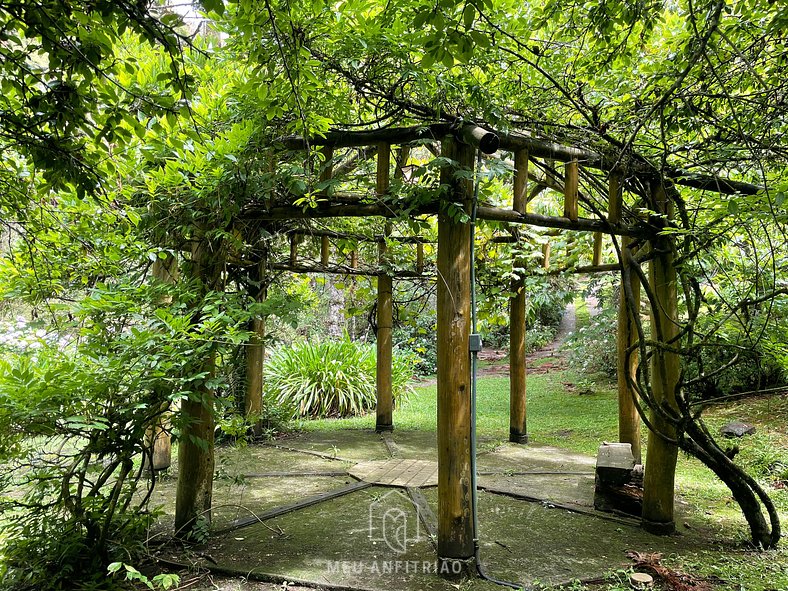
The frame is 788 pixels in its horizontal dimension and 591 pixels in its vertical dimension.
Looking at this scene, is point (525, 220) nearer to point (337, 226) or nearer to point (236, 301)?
point (236, 301)

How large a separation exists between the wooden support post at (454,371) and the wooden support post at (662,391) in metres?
1.30

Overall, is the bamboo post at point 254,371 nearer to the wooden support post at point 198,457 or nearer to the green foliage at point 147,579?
the wooden support post at point 198,457

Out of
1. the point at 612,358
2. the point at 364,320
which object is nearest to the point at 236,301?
the point at 612,358

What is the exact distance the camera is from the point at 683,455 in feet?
17.5

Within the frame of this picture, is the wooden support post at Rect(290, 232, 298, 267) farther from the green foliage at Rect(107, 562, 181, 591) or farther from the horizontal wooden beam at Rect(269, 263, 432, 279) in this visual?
the green foliage at Rect(107, 562, 181, 591)

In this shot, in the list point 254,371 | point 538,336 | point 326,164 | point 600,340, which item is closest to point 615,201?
point 326,164

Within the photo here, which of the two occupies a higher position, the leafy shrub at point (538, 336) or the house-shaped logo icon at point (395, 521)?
the leafy shrub at point (538, 336)

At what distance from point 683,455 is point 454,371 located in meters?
3.80

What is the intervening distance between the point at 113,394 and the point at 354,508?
187 centimetres

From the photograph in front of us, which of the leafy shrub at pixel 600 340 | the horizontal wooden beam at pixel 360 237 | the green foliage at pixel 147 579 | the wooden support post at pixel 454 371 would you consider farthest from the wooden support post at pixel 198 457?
the leafy shrub at pixel 600 340

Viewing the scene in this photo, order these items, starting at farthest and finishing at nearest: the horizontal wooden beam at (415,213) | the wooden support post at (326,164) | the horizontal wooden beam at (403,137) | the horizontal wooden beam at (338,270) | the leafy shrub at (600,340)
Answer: the leafy shrub at (600,340)
the horizontal wooden beam at (338,270)
the wooden support post at (326,164)
the horizontal wooden beam at (415,213)
the horizontal wooden beam at (403,137)

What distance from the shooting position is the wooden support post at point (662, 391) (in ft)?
10.9

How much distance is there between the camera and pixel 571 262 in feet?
17.9

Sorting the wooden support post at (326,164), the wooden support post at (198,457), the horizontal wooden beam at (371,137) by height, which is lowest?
the wooden support post at (198,457)
